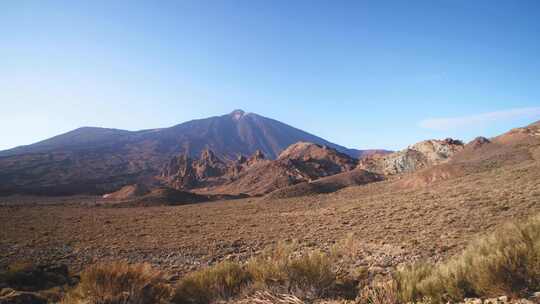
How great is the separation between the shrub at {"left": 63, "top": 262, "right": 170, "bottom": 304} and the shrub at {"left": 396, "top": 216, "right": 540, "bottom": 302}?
161 inches

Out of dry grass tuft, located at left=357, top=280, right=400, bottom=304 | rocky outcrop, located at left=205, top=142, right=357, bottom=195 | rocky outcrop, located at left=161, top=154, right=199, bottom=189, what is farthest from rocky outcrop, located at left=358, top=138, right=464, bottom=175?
dry grass tuft, located at left=357, top=280, right=400, bottom=304

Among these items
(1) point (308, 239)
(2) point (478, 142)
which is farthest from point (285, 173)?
(1) point (308, 239)

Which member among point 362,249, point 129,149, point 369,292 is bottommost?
point 362,249

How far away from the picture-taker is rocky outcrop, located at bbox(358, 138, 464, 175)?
62819 mm

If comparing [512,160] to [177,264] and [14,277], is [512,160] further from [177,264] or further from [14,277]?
[14,277]

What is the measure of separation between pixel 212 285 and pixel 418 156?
69882 mm

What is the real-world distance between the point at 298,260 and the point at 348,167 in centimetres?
8107

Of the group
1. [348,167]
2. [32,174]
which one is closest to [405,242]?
[348,167]

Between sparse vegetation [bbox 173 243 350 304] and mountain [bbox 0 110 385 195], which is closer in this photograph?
sparse vegetation [bbox 173 243 350 304]

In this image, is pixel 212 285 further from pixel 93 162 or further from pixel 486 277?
pixel 93 162

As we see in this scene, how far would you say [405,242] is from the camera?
1080cm

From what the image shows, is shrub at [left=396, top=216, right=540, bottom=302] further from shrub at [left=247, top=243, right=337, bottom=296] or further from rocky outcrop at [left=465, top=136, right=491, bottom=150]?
rocky outcrop at [left=465, top=136, right=491, bottom=150]

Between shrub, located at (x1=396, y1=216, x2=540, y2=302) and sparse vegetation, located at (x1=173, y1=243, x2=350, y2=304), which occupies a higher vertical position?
shrub, located at (x1=396, y1=216, x2=540, y2=302)

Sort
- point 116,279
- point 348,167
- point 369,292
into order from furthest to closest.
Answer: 1. point 348,167
2. point 116,279
3. point 369,292
